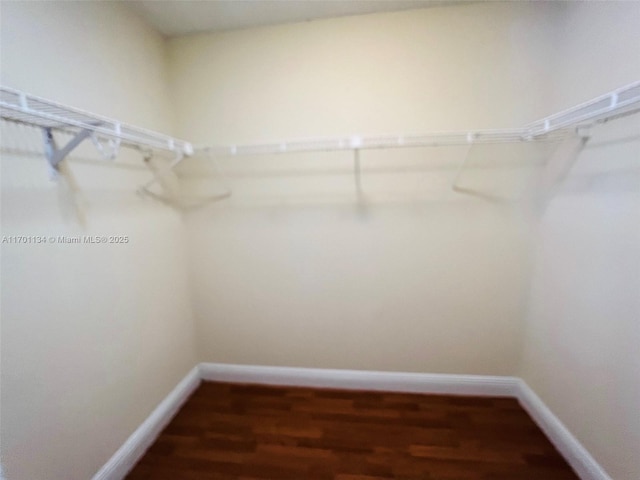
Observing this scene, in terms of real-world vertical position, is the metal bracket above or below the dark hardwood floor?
above

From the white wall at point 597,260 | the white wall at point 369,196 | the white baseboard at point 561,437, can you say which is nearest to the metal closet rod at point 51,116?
the white wall at point 369,196

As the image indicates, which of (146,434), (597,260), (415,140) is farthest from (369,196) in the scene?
(146,434)

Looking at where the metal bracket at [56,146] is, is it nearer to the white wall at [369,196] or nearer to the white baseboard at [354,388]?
the white wall at [369,196]

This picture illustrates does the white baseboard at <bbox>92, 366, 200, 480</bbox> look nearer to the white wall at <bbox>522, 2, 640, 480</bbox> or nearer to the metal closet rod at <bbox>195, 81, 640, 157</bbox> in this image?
the metal closet rod at <bbox>195, 81, 640, 157</bbox>

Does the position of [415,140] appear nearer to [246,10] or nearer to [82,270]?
[246,10]

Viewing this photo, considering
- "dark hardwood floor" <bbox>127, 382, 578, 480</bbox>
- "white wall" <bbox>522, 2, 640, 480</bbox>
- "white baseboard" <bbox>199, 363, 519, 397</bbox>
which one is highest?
"white wall" <bbox>522, 2, 640, 480</bbox>

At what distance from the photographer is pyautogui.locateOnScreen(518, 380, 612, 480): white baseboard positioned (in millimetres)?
1352

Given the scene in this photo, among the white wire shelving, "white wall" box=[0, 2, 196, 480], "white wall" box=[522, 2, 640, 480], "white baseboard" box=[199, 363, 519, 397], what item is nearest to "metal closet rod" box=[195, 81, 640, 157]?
the white wire shelving

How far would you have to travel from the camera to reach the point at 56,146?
1160 millimetres

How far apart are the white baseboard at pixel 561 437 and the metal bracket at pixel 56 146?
2.46 metres

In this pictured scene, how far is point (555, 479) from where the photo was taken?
4.63 feet

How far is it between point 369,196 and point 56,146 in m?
1.45

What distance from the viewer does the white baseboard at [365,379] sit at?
1935 millimetres

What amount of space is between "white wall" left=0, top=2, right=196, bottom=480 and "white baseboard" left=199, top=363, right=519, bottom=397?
470mm
